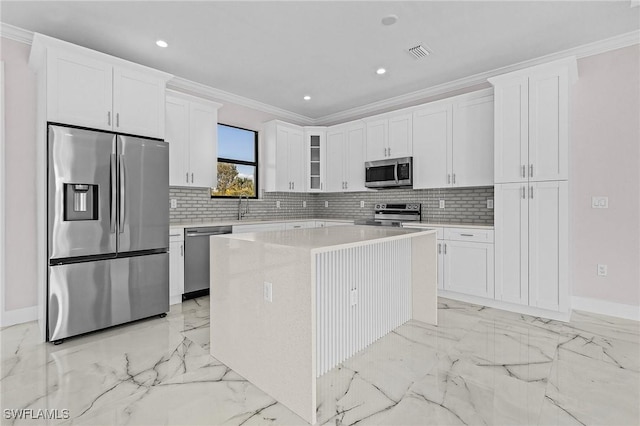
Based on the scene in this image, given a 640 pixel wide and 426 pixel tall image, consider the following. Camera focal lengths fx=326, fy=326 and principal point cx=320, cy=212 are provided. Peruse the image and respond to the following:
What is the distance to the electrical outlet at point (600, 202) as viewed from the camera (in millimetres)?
3248

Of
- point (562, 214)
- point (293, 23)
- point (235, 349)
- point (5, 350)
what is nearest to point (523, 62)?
point (562, 214)

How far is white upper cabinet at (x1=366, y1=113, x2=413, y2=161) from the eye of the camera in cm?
443

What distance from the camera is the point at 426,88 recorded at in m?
4.45

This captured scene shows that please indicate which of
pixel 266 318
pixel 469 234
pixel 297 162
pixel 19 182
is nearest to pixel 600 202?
pixel 469 234

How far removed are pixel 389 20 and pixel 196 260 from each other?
313cm

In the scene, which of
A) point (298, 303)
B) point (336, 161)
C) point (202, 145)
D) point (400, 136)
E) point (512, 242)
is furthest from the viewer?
point (336, 161)

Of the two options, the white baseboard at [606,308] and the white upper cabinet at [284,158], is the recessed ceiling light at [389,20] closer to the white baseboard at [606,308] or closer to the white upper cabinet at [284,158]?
the white upper cabinet at [284,158]

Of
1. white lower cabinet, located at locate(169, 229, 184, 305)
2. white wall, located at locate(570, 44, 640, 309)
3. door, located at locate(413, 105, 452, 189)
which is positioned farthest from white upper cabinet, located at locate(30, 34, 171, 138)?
white wall, located at locate(570, 44, 640, 309)

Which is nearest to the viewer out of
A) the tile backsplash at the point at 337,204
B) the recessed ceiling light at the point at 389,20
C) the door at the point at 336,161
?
the recessed ceiling light at the point at 389,20

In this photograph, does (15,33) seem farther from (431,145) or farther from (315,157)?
(431,145)

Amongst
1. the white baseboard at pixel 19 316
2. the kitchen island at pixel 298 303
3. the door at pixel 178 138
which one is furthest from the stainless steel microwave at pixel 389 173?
the white baseboard at pixel 19 316

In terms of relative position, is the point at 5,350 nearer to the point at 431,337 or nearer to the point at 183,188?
the point at 183,188

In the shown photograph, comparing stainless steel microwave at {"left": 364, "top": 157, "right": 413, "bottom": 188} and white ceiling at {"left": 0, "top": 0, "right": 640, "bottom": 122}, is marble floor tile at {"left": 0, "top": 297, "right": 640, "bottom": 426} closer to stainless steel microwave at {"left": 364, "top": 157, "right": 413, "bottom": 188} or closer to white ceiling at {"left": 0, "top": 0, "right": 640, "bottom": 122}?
stainless steel microwave at {"left": 364, "top": 157, "right": 413, "bottom": 188}

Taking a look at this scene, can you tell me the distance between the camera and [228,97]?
4.69 metres
